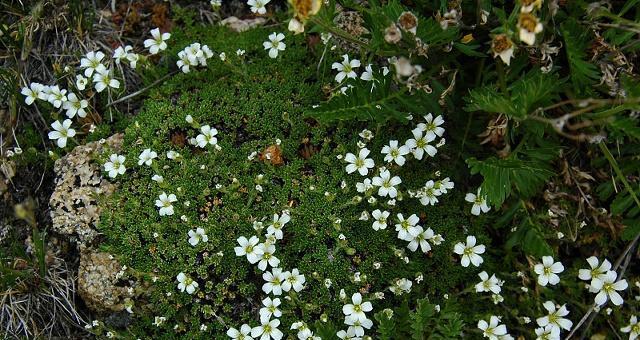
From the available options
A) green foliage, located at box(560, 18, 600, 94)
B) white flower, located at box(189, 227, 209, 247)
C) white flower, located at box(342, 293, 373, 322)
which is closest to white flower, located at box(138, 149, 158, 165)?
white flower, located at box(189, 227, 209, 247)

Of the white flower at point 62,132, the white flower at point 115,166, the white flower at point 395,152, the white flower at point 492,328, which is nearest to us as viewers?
the white flower at point 492,328

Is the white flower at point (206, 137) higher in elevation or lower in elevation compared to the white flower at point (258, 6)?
lower

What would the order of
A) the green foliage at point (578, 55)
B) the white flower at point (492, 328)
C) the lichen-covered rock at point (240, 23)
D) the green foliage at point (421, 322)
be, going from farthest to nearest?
the lichen-covered rock at point (240, 23)
the white flower at point (492, 328)
the green foliage at point (578, 55)
the green foliage at point (421, 322)

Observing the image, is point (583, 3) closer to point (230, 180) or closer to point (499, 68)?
point (499, 68)

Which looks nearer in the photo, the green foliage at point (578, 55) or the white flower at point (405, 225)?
the green foliage at point (578, 55)

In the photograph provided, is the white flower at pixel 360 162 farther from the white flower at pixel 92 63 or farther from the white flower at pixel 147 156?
the white flower at pixel 92 63

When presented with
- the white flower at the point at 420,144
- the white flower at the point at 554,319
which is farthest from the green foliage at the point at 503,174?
the white flower at the point at 554,319
